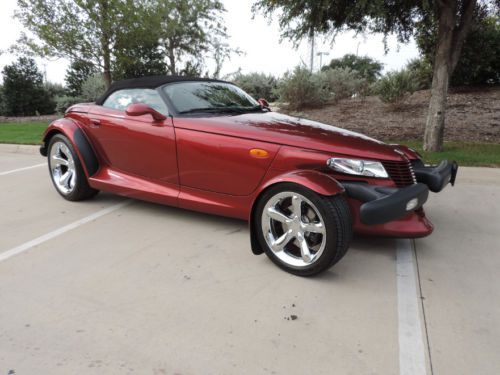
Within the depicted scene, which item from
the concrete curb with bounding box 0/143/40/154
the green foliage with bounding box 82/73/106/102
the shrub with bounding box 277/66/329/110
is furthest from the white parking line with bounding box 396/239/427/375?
the green foliage with bounding box 82/73/106/102

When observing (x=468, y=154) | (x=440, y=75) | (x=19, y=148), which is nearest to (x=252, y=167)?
(x=468, y=154)

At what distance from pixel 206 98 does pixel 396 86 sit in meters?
7.21

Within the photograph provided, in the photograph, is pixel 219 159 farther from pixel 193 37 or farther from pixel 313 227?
pixel 193 37

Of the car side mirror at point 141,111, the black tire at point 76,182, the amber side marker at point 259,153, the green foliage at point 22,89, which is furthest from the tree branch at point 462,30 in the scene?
the green foliage at point 22,89

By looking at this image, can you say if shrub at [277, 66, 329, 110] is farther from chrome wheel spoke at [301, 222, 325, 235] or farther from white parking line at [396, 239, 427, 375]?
chrome wheel spoke at [301, 222, 325, 235]

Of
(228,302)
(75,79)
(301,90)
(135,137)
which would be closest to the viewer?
(228,302)

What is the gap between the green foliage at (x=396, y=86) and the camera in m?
9.80

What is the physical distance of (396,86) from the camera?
9789 millimetres

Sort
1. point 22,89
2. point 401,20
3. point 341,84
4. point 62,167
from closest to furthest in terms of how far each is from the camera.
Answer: point 62,167 < point 401,20 < point 341,84 < point 22,89

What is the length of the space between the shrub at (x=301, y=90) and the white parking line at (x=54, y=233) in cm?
788

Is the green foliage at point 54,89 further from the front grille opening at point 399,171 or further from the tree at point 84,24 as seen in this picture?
the front grille opening at point 399,171

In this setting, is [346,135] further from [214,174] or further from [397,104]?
[397,104]

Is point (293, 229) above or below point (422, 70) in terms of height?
below

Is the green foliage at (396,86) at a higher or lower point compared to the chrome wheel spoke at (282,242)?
higher
